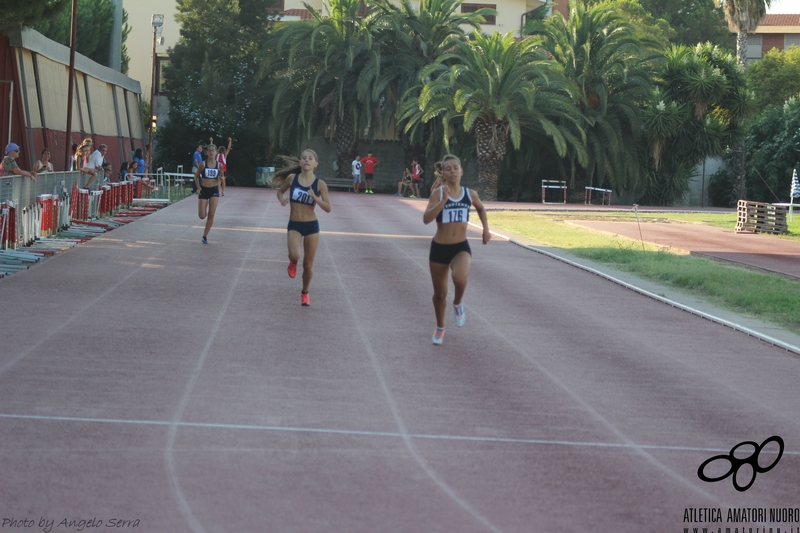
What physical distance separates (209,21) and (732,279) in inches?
1602

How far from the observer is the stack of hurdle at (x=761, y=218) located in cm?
2841

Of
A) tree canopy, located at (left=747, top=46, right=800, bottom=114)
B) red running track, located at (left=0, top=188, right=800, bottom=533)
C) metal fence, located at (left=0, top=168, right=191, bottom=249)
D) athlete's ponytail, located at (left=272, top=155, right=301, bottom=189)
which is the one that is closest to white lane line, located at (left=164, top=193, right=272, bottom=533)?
red running track, located at (left=0, top=188, right=800, bottom=533)

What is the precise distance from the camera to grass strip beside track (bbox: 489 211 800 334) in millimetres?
14234

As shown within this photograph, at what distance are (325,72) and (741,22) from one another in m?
18.8

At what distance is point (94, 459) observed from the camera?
6305 millimetres

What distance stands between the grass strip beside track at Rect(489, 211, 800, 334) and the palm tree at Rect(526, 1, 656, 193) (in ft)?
48.0

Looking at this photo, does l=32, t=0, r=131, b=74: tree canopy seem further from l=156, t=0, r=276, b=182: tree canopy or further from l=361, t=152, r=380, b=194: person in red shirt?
l=361, t=152, r=380, b=194: person in red shirt

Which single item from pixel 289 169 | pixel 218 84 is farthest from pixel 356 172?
pixel 289 169

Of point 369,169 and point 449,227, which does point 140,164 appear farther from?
point 449,227

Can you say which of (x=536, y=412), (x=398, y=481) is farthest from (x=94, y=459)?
(x=536, y=412)

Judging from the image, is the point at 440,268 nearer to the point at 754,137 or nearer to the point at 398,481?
the point at 398,481

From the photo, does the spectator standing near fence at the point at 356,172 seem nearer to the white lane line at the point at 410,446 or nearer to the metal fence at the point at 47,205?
the metal fence at the point at 47,205

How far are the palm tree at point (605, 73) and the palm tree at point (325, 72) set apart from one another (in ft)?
24.1

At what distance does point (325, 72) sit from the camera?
1820 inches
